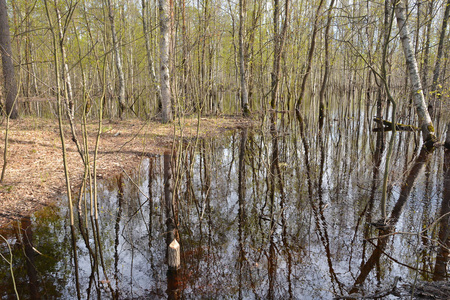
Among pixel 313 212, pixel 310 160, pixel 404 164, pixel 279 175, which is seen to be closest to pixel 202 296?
pixel 313 212

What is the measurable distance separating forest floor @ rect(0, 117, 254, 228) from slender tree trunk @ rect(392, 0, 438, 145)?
552cm

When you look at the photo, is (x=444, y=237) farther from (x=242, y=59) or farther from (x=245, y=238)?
(x=242, y=59)

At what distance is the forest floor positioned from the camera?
4.71 meters

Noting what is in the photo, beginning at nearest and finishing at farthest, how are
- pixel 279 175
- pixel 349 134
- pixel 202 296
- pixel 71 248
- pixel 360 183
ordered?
pixel 202 296 < pixel 71 248 < pixel 360 183 < pixel 279 175 < pixel 349 134

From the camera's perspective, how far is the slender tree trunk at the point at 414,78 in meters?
7.36

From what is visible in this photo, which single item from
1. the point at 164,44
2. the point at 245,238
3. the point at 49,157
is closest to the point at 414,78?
the point at 245,238

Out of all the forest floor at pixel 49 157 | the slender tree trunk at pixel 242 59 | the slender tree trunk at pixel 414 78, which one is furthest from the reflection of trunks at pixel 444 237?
the slender tree trunk at pixel 242 59

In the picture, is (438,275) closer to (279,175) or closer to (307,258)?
(307,258)

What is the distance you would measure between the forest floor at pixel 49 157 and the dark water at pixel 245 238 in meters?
0.43

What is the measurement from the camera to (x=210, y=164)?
23.7ft

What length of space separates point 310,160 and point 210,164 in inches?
101

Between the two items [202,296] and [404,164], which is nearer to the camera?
[202,296]

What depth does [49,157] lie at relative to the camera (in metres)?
6.45

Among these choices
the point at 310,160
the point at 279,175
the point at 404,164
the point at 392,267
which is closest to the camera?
the point at 392,267
